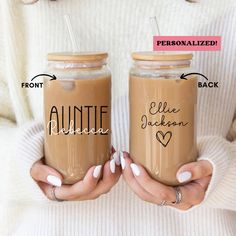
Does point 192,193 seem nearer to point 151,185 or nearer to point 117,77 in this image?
point 151,185

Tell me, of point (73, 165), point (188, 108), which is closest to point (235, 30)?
point (188, 108)

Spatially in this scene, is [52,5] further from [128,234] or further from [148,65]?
[128,234]

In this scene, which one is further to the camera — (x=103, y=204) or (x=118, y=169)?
(x=103, y=204)

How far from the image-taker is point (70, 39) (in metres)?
0.75

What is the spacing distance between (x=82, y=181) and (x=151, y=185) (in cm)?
8

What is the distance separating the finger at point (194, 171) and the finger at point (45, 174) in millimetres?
138

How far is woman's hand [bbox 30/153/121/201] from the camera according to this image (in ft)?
2.12

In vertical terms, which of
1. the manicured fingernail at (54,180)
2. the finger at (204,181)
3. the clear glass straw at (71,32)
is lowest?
the finger at (204,181)

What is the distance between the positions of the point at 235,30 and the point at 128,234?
31 centimetres

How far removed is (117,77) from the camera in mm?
759

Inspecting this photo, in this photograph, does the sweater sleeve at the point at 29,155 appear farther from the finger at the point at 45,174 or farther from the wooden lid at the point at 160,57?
the wooden lid at the point at 160,57

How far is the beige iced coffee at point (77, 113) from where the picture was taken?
0.63 m

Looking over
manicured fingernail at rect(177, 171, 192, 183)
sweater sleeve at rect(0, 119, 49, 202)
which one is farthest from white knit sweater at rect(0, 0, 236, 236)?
manicured fingernail at rect(177, 171, 192, 183)

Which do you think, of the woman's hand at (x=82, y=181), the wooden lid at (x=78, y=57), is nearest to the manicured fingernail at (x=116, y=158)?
the woman's hand at (x=82, y=181)
